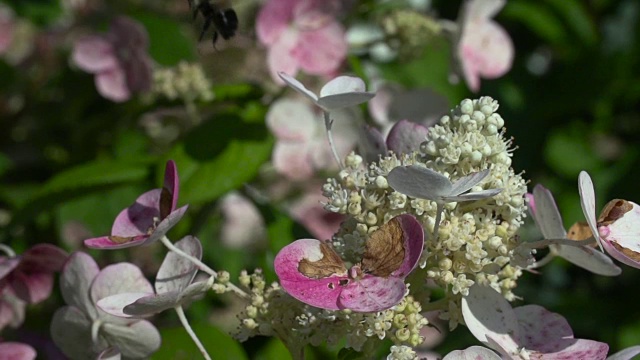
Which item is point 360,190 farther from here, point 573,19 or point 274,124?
point 573,19

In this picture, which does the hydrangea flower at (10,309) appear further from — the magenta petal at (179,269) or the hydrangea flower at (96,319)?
the magenta petal at (179,269)

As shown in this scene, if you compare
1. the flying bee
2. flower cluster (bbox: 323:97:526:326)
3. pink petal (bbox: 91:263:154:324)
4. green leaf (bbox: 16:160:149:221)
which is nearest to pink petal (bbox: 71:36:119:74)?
green leaf (bbox: 16:160:149:221)

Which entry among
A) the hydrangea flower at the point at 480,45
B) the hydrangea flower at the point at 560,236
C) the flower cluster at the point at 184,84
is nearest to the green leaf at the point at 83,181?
the flower cluster at the point at 184,84

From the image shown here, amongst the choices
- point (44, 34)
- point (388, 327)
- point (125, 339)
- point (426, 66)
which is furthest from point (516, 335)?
point (44, 34)

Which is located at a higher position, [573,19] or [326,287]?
[326,287]

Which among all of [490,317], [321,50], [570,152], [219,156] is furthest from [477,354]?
[570,152]

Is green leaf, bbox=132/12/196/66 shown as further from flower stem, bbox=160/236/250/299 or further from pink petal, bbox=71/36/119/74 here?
flower stem, bbox=160/236/250/299
